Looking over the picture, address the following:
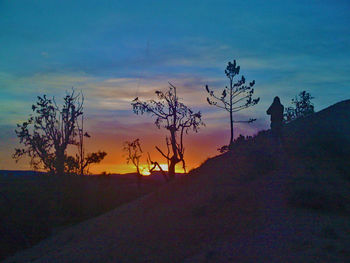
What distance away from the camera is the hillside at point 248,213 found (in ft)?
46.1

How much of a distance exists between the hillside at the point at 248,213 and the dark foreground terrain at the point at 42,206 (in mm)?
4157

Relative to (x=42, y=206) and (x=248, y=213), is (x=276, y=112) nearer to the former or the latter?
(x=248, y=213)

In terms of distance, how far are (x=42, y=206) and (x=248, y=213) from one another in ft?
61.7

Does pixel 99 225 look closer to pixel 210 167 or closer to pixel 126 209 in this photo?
pixel 126 209

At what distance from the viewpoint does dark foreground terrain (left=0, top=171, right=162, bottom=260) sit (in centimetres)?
2920

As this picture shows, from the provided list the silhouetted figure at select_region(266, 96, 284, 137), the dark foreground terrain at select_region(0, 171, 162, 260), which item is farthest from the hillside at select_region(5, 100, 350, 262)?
the dark foreground terrain at select_region(0, 171, 162, 260)

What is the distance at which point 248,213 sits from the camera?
55.1 ft

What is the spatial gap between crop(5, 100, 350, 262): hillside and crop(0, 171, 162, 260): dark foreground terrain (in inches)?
164

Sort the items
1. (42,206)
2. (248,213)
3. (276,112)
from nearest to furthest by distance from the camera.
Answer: (248,213) → (276,112) → (42,206)

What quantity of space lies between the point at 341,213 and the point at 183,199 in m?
7.62

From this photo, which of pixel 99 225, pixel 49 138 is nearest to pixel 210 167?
pixel 99 225

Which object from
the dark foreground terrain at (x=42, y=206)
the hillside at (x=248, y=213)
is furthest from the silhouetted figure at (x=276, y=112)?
the dark foreground terrain at (x=42, y=206)

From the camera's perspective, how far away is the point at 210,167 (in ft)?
82.1

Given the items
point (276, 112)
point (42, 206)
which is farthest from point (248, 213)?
point (42, 206)
